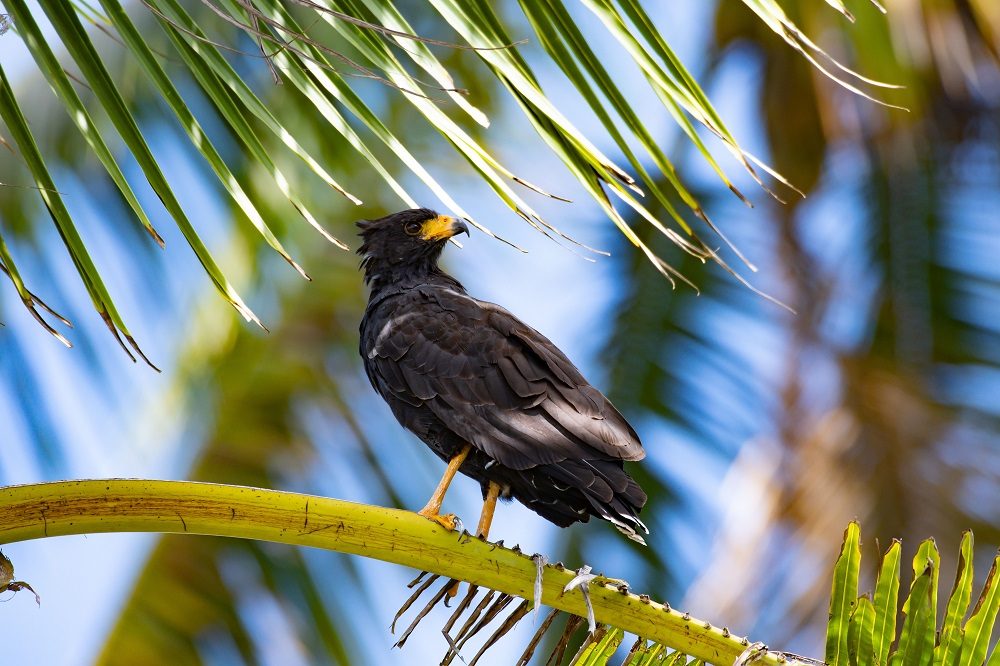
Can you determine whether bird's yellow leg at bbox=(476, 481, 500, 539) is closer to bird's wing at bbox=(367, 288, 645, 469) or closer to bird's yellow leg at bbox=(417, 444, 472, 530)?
bird's yellow leg at bbox=(417, 444, 472, 530)

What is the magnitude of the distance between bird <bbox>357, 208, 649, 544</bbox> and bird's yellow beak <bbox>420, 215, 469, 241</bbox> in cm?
25

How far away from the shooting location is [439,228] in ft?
13.7

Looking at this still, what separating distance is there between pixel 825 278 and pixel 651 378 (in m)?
1.32

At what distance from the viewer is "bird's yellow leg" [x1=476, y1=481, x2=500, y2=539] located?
3373 millimetres

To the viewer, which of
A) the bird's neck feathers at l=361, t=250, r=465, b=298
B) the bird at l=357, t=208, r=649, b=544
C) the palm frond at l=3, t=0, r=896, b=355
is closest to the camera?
the palm frond at l=3, t=0, r=896, b=355

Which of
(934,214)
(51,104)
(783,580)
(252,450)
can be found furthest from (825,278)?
(51,104)

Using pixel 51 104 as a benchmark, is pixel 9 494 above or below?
below

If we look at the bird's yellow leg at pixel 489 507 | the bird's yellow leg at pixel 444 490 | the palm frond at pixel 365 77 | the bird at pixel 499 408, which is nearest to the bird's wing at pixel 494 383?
the bird at pixel 499 408

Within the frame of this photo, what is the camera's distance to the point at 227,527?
212cm

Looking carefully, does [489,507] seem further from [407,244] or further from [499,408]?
[407,244]

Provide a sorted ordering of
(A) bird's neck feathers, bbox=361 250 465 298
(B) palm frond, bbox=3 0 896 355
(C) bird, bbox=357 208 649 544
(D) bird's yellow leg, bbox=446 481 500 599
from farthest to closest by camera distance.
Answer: (A) bird's neck feathers, bbox=361 250 465 298
(D) bird's yellow leg, bbox=446 481 500 599
(C) bird, bbox=357 208 649 544
(B) palm frond, bbox=3 0 896 355

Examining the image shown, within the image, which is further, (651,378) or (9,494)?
(651,378)

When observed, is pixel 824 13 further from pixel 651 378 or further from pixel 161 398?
pixel 161 398

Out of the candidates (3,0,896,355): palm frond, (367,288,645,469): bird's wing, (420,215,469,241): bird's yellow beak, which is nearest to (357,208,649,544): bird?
(367,288,645,469): bird's wing
